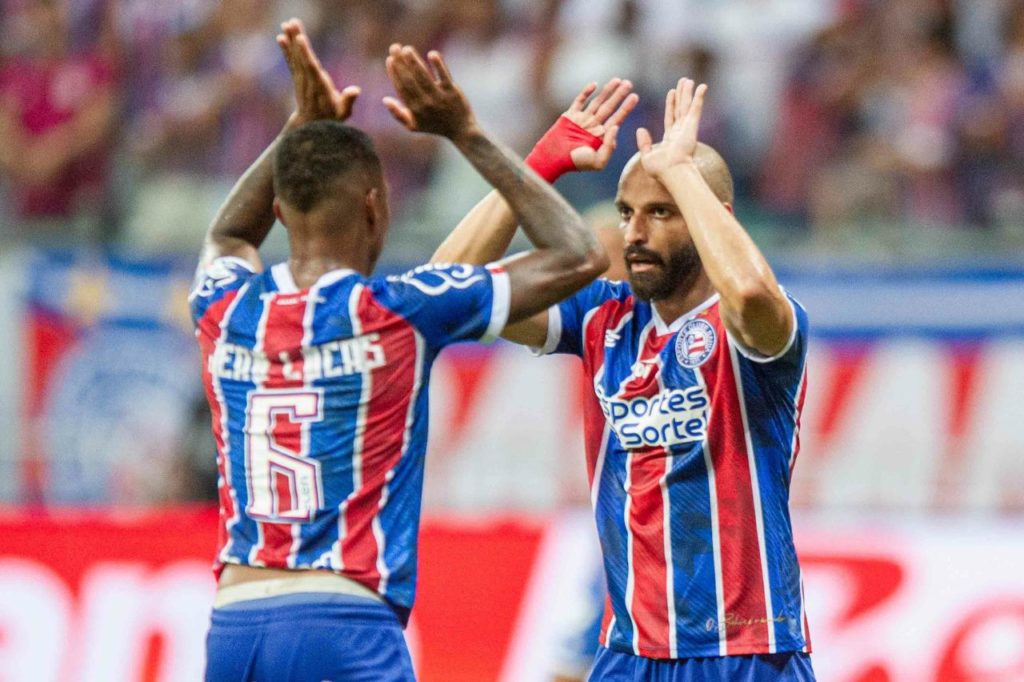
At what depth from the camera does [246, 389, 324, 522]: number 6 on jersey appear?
4598mm

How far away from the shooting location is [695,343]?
5273 mm

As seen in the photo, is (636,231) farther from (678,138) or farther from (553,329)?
(553,329)

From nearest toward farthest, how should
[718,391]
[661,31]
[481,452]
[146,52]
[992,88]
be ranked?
[718,391] → [481,452] → [992,88] → [661,31] → [146,52]

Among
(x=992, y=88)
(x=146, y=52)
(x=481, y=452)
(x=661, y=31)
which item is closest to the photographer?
(x=481, y=452)

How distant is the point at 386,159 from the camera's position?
1288cm

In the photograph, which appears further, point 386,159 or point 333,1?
point 333,1

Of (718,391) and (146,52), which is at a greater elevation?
(146,52)

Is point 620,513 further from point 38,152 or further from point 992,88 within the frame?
point 38,152

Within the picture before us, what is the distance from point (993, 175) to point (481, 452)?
4043 mm

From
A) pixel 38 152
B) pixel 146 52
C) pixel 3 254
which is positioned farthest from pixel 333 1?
pixel 3 254

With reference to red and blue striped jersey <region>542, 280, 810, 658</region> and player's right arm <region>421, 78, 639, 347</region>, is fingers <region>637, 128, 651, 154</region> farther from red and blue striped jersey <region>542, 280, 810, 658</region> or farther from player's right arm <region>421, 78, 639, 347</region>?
red and blue striped jersey <region>542, 280, 810, 658</region>

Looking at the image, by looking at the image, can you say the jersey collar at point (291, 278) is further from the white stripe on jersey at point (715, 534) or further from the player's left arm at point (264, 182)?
the white stripe on jersey at point (715, 534)

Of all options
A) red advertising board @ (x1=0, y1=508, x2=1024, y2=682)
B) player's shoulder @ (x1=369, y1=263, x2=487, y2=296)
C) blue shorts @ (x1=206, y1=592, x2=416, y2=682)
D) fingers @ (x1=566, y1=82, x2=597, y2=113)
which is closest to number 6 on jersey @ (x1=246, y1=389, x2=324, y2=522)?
blue shorts @ (x1=206, y1=592, x2=416, y2=682)

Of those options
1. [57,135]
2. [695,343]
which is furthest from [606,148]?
[57,135]
